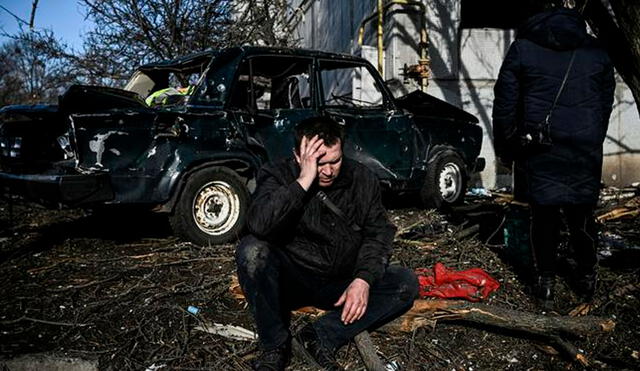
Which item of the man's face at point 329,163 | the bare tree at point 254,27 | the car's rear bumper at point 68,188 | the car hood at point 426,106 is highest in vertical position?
the bare tree at point 254,27

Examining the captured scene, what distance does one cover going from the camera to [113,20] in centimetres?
1020

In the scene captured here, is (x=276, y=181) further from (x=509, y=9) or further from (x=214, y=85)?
(x=509, y=9)

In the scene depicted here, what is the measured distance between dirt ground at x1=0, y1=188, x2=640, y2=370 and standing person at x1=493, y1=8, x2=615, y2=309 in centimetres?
52

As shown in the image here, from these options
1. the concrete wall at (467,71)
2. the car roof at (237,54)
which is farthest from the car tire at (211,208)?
the concrete wall at (467,71)

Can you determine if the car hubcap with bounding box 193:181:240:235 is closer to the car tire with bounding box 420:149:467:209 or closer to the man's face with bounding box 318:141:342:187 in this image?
the man's face with bounding box 318:141:342:187

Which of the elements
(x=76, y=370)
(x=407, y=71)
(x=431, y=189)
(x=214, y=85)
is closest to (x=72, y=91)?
(x=214, y=85)

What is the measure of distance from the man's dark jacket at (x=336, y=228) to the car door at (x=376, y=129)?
8.49ft

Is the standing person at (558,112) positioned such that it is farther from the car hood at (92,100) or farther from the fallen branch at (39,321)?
the car hood at (92,100)

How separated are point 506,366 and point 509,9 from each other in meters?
10.2

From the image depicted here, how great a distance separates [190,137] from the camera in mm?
4367

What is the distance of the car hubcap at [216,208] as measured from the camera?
4590mm

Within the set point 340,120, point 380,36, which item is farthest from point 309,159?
point 380,36

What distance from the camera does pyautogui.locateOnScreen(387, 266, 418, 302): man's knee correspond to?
9.00ft

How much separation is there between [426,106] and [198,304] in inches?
167
